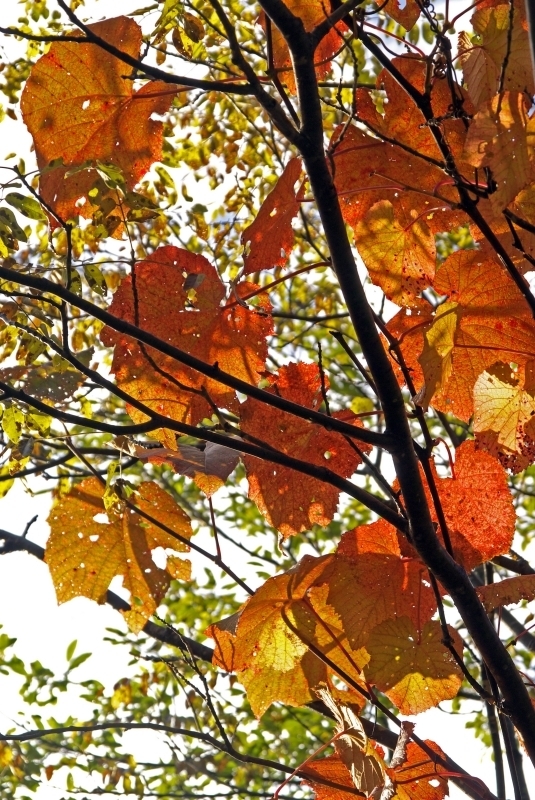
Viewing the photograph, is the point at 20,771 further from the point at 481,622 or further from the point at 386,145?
the point at 386,145

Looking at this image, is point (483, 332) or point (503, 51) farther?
point (483, 332)

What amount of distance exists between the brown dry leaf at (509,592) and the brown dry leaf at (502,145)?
0.58m

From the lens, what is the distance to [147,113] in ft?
4.54

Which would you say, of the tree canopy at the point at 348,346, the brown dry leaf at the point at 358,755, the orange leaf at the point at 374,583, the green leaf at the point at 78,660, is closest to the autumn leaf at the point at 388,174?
the tree canopy at the point at 348,346

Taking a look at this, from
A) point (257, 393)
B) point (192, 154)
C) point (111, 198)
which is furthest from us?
point (192, 154)

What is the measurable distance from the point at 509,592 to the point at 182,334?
65cm

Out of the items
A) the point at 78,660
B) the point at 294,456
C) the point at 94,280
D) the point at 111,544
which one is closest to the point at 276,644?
the point at 294,456

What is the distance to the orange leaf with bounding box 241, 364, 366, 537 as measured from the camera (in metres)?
1.47

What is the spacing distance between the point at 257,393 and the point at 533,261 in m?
0.42

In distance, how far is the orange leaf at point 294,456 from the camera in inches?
57.8

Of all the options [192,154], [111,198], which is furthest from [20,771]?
[111,198]

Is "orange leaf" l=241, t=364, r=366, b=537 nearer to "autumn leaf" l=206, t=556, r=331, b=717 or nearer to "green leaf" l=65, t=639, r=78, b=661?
"autumn leaf" l=206, t=556, r=331, b=717

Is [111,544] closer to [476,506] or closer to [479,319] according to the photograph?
[476,506]

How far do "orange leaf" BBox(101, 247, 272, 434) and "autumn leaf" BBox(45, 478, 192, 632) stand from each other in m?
0.39
